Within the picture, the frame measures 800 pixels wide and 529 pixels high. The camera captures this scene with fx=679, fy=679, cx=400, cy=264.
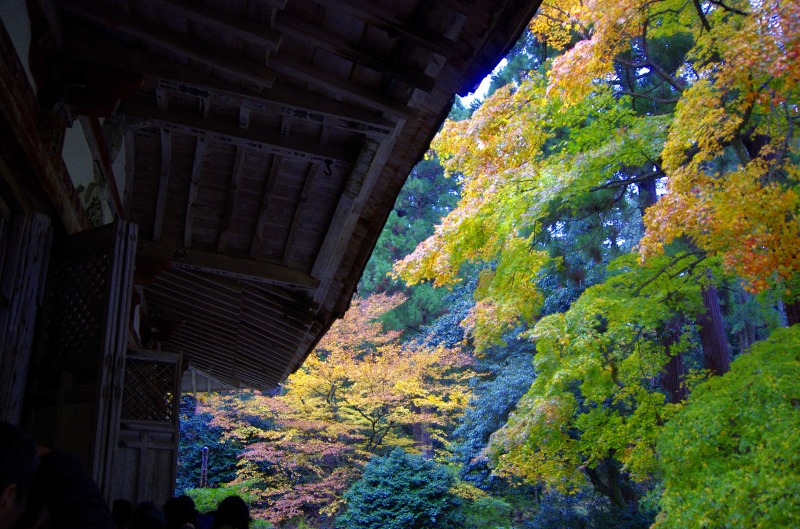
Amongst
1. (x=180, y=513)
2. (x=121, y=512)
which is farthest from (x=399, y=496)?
(x=180, y=513)

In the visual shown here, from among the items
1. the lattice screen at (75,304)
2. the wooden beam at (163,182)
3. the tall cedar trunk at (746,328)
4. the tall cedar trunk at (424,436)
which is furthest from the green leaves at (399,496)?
the lattice screen at (75,304)

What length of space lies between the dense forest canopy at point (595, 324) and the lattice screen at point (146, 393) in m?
5.35

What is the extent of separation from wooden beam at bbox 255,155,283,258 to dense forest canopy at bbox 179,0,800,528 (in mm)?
4772

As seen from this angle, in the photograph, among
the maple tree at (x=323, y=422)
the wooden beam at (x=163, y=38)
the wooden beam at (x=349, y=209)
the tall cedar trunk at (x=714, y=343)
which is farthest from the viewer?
the maple tree at (x=323, y=422)

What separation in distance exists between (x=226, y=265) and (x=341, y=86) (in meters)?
2.37

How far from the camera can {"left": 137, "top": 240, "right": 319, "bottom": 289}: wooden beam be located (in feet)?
16.4

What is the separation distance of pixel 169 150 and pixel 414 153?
158 centimetres

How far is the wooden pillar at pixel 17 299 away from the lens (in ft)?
9.62

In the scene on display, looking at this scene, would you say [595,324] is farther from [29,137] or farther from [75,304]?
[29,137]

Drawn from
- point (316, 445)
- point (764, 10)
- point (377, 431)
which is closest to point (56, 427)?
point (764, 10)

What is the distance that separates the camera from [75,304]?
129 inches

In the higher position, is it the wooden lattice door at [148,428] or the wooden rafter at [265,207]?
the wooden rafter at [265,207]

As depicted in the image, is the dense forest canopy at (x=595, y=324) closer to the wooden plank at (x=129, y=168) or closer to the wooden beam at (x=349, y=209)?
the wooden beam at (x=349, y=209)

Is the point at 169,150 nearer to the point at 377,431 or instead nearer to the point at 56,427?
the point at 56,427
